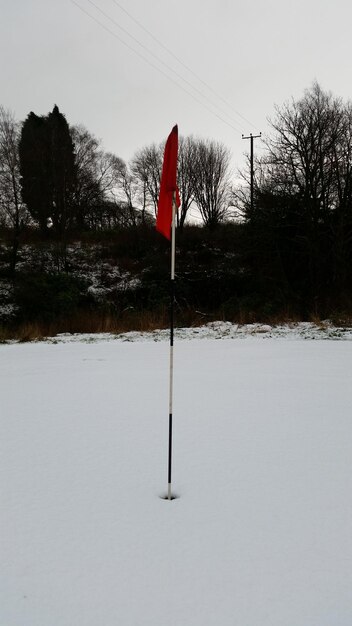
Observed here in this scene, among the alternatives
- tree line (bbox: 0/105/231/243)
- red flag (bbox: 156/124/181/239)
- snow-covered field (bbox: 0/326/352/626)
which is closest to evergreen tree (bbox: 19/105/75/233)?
tree line (bbox: 0/105/231/243)

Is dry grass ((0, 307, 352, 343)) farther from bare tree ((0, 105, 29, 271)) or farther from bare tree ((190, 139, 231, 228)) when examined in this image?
bare tree ((190, 139, 231, 228))

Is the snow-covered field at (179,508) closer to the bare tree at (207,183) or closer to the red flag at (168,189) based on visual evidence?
the red flag at (168,189)

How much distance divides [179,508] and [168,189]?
2.05m

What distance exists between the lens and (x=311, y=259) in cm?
1880

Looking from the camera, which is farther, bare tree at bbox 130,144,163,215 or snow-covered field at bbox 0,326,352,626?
bare tree at bbox 130,144,163,215

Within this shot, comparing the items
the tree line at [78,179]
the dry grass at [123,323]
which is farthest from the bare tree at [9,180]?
the dry grass at [123,323]

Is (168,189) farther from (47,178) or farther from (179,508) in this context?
(47,178)

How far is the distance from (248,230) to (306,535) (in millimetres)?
19028

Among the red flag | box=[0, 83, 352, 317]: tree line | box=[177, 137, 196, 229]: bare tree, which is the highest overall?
box=[177, 137, 196, 229]: bare tree

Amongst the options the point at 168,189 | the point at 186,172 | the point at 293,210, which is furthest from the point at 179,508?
the point at 186,172

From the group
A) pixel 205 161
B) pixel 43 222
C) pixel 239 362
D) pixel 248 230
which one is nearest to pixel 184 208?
pixel 205 161

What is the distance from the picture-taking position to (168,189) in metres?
2.84

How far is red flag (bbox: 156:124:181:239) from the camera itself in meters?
2.81

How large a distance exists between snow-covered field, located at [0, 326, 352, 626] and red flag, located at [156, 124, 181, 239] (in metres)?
1.70
